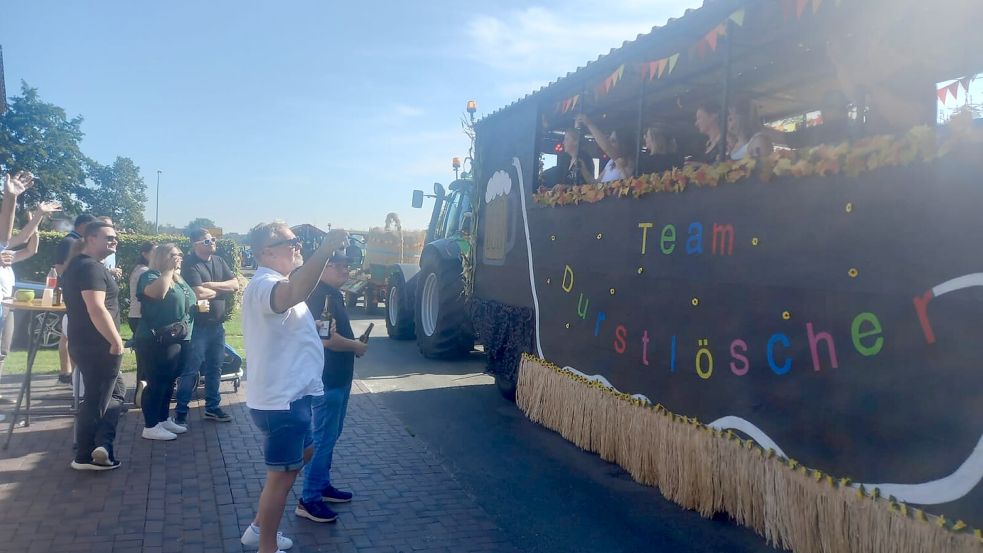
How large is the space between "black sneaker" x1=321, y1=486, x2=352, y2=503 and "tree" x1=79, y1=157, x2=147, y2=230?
5468cm

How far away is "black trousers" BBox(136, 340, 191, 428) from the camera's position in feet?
17.7

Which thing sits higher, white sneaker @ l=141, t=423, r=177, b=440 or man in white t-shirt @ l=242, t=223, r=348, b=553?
man in white t-shirt @ l=242, t=223, r=348, b=553

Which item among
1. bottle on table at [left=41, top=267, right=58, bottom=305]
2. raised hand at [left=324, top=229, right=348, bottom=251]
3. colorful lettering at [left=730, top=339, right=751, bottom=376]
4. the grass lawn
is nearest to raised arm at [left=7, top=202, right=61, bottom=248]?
bottle on table at [left=41, top=267, right=58, bottom=305]

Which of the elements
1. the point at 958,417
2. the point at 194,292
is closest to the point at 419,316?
the point at 194,292

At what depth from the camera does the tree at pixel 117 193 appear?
2106 inches

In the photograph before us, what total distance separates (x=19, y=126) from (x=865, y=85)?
47602mm

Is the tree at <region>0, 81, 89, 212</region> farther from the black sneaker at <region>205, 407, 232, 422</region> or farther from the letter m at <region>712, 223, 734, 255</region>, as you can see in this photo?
the letter m at <region>712, 223, 734, 255</region>

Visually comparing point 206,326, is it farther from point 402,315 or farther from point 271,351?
point 402,315

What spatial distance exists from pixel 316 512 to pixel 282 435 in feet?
3.35

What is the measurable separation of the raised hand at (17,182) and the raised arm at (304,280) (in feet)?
11.6

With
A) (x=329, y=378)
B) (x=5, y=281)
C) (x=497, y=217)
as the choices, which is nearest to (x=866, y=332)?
(x=329, y=378)

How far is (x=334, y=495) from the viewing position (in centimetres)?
436

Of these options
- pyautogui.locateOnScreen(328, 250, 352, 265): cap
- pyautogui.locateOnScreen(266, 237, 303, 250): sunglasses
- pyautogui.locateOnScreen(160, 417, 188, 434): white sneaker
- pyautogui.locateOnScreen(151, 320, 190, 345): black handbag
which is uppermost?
pyautogui.locateOnScreen(266, 237, 303, 250): sunglasses

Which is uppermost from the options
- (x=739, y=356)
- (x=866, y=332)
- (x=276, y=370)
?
(x=866, y=332)
